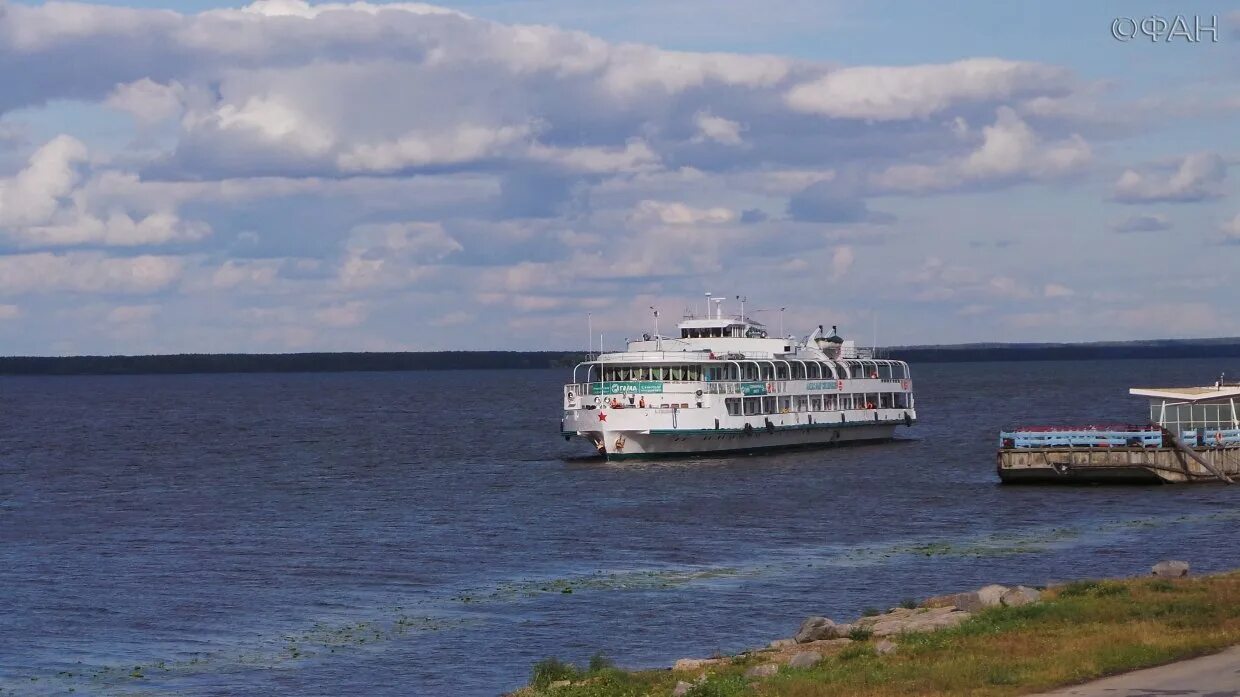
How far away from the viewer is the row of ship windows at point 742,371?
9138 cm

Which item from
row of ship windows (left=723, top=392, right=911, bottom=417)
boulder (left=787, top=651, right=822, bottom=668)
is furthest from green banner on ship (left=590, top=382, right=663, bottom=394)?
boulder (left=787, top=651, right=822, bottom=668)

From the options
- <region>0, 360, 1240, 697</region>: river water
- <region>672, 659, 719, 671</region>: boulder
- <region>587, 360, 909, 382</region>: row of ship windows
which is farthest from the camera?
<region>587, 360, 909, 382</region>: row of ship windows

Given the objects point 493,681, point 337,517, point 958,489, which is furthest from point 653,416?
point 493,681

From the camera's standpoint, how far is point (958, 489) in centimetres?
7519

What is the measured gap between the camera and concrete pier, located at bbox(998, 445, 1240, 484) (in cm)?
7150

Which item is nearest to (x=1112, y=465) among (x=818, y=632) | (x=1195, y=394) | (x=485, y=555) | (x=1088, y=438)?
(x=1088, y=438)

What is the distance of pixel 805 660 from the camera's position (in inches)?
1106

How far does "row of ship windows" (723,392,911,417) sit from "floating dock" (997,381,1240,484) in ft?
77.3

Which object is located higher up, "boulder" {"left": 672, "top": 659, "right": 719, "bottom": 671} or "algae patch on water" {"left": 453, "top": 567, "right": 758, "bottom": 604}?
"boulder" {"left": 672, "top": 659, "right": 719, "bottom": 671}

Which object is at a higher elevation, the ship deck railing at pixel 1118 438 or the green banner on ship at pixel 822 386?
the green banner on ship at pixel 822 386

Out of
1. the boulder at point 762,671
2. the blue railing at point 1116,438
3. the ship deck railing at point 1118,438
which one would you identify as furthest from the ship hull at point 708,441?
the boulder at point 762,671

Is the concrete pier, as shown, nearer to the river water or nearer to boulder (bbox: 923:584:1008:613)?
the river water

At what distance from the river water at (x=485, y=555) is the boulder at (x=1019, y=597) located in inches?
249

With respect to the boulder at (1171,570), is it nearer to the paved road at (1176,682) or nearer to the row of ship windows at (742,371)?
the paved road at (1176,682)
